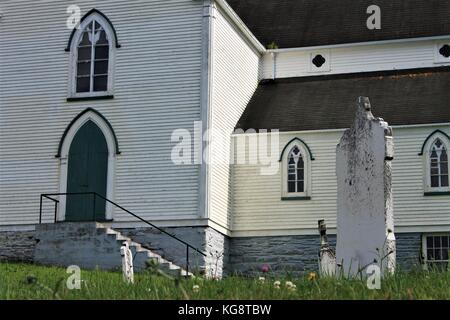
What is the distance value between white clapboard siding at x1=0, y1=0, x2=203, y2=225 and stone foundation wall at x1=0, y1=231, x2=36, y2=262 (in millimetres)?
379

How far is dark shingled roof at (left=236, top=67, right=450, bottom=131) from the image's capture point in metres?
27.3

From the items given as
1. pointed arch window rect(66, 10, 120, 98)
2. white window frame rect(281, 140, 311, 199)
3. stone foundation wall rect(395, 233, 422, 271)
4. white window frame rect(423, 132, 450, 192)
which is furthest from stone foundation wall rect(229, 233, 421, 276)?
pointed arch window rect(66, 10, 120, 98)

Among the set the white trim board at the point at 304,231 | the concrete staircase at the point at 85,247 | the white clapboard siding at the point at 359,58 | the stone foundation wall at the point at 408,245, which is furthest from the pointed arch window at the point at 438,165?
the concrete staircase at the point at 85,247

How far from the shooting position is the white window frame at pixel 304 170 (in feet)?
88.9

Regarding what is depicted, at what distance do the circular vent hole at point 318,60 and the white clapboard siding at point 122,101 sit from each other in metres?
7.15

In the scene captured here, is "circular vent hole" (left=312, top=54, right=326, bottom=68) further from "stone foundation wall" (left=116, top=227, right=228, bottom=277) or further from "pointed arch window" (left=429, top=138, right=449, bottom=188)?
"stone foundation wall" (left=116, top=227, right=228, bottom=277)

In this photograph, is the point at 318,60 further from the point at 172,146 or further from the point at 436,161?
the point at 172,146

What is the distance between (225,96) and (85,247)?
6.10 metres

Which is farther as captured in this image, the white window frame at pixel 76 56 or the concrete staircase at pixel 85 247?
the white window frame at pixel 76 56

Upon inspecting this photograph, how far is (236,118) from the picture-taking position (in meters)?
28.4

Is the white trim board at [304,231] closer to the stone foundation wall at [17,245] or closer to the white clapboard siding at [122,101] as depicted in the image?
the white clapboard siding at [122,101]

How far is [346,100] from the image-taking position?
28719mm
